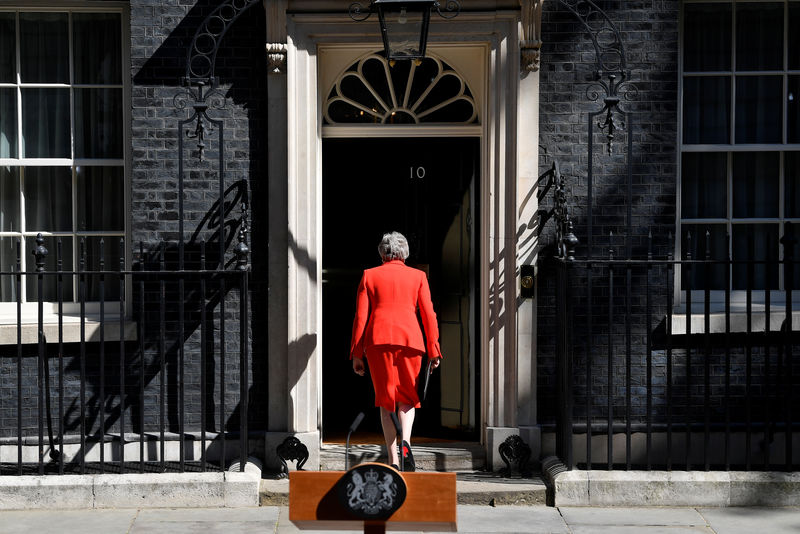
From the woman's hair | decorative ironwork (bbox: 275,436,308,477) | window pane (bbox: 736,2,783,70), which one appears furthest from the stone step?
window pane (bbox: 736,2,783,70)

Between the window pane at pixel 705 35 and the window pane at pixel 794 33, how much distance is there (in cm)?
47

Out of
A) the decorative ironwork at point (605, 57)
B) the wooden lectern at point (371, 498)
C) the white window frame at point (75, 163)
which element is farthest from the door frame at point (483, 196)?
the wooden lectern at point (371, 498)

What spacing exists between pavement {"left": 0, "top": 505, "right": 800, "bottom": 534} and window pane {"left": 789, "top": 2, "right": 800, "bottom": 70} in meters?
3.43

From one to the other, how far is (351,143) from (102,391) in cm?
265

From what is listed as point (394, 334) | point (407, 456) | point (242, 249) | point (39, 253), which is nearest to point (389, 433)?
point (407, 456)

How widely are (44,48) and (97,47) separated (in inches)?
15.8

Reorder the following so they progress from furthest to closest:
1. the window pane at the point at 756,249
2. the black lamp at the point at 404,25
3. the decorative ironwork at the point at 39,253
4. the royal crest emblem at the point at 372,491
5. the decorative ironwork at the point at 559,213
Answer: the window pane at the point at 756,249 < the decorative ironwork at the point at 559,213 < the decorative ironwork at the point at 39,253 < the black lamp at the point at 404,25 < the royal crest emblem at the point at 372,491

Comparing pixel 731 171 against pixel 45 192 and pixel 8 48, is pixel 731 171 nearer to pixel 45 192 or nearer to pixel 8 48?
Result: pixel 45 192

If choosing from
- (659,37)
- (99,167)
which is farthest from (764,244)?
(99,167)

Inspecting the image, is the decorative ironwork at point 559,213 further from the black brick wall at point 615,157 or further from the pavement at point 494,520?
the pavement at point 494,520

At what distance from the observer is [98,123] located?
8164 mm

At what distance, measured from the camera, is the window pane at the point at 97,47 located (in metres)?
8.12

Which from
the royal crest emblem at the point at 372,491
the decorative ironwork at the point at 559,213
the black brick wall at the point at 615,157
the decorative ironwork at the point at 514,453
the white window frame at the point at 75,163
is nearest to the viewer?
the royal crest emblem at the point at 372,491

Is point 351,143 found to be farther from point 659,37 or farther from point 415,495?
point 415,495
